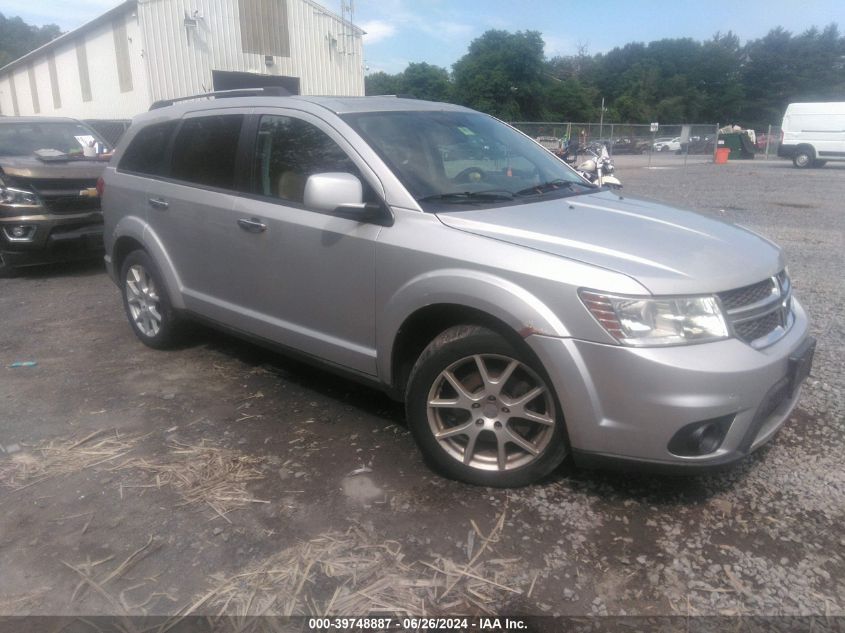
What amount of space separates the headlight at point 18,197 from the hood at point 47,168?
0.17 m

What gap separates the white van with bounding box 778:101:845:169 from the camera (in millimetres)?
24652

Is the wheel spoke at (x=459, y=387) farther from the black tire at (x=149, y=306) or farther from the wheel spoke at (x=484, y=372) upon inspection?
the black tire at (x=149, y=306)

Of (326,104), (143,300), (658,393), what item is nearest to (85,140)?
(143,300)

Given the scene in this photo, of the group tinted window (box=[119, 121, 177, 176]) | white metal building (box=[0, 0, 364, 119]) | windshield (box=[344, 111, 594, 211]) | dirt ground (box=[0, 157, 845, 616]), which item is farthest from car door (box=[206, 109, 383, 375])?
white metal building (box=[0, 0, 364, 119])

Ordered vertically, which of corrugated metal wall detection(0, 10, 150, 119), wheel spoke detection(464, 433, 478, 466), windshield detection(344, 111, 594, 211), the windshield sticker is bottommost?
wheel spoke detection(464, 433, 478, 466)

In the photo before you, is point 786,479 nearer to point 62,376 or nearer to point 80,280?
point 62,376

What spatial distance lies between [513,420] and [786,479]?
1.34 metres

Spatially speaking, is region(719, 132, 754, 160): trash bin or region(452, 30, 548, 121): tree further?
region(452, 30, 548, 121): tree

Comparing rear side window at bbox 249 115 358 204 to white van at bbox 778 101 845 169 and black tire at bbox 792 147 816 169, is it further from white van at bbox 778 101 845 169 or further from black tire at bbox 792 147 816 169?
black tire at bbox 792 147 816 169

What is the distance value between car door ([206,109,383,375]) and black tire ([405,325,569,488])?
0.43 meters

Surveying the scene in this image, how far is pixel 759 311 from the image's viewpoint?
9.01 feet

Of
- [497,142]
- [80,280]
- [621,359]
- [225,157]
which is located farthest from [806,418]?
[80,280]

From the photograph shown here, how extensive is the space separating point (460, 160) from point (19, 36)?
290 ft

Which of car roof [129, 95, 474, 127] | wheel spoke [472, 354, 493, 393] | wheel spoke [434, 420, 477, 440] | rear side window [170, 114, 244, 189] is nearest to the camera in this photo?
wheel spoke [472, 354, 493, 393]
